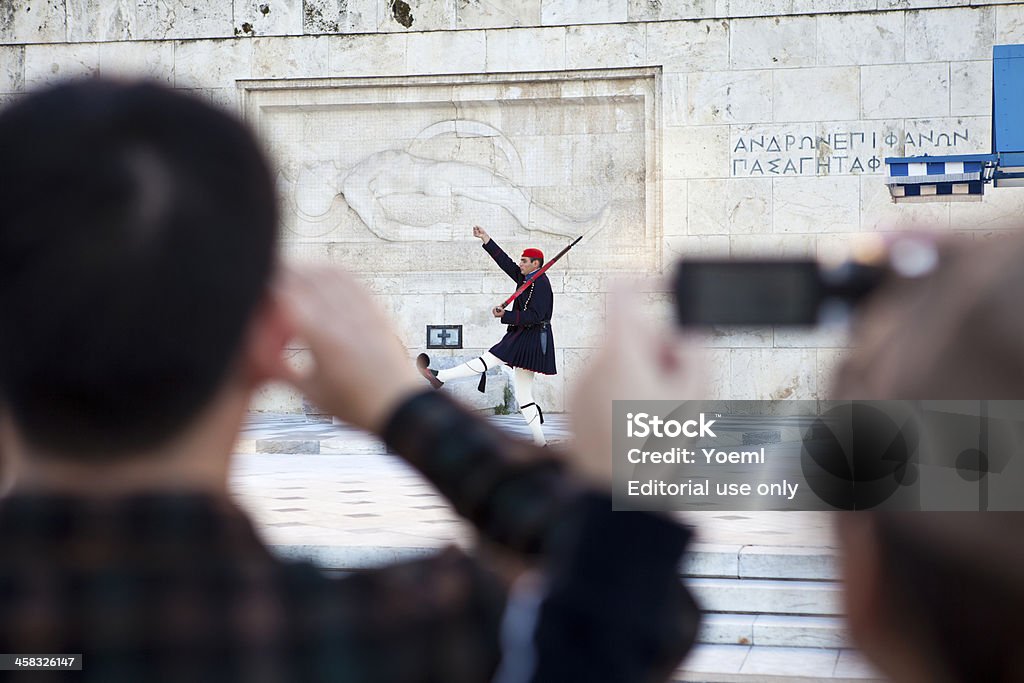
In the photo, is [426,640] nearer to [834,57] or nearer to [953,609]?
[953,609]

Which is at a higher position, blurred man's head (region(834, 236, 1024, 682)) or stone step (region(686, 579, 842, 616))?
blurred man's head (region(834, 236, 1024, 682))

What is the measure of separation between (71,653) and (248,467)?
8453 millimetres

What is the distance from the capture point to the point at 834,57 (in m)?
12.2

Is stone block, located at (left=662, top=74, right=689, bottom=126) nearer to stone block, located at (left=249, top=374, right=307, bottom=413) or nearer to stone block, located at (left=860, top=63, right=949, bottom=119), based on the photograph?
stone block, located at (left=860, top=63, right=949, bottom=119)

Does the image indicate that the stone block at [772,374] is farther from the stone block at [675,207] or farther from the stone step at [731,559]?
the stone step at [731,559]

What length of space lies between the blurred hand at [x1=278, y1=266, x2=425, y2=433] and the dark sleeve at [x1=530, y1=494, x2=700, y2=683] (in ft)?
0.61

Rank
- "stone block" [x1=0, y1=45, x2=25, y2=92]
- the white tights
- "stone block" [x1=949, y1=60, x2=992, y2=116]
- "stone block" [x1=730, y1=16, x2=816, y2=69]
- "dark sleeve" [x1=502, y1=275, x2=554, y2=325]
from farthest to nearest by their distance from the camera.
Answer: "stone block" [x1=0, y1=45, x2=25, y2=92], "stone block" [x1=730, y1=16, x2=816, y2=69], "stone block" [x1=949, y1=60, x2=992, y2=116], "dark sleeve" [x1=502, y1=275, x2=554, y2=325], the white tights

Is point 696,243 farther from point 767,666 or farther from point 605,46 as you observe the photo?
point 767,666

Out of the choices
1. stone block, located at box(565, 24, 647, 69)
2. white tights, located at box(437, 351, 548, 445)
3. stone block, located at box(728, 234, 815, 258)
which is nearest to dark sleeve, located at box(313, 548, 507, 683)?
white tights, located at box(437, 351, 548, 445)

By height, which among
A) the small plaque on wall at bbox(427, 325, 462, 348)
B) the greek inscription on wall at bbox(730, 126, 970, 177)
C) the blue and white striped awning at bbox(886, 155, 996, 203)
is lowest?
the small plaque on wall at bbox(427, 325, 462, 348)

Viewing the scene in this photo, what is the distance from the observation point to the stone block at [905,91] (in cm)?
1197

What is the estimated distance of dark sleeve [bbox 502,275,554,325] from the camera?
→ 966 cm

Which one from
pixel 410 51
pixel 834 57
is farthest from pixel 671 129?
pixel 410 51

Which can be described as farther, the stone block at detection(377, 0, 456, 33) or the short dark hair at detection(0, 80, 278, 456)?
the stone block at detection(377, 0, 456, 33)
